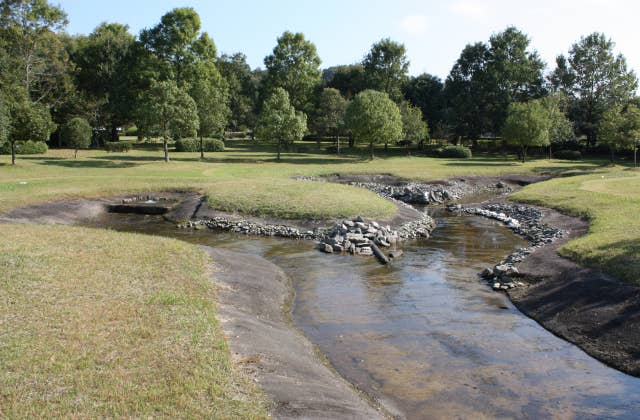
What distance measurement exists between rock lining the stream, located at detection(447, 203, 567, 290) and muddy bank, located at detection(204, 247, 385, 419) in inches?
306

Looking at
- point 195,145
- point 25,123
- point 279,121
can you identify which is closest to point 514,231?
point 279,121

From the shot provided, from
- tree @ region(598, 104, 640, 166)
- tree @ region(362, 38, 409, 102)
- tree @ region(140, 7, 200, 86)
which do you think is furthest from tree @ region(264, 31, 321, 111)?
tree @ region(598, 104, 640, 166)

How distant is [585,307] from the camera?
14.6 m

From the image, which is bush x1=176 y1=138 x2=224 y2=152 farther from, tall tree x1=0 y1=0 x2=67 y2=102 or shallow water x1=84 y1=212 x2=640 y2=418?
shallow water x1=84 y1=212 x2=640 y2=418

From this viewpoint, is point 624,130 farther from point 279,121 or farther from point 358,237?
point 358,237

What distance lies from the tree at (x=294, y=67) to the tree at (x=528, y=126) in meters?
31.6

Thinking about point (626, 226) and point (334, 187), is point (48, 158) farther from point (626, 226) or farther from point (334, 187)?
point (626, 226)

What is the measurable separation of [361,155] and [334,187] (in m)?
36.4

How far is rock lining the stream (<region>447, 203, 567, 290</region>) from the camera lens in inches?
734

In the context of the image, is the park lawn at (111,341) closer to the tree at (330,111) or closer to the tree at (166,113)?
the tree at (166,113)

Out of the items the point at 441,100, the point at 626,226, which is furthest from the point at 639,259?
the point at 441,100

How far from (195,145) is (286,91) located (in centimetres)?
1535

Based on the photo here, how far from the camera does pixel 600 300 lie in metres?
14.7

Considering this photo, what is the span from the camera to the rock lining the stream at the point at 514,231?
61.2 ft
